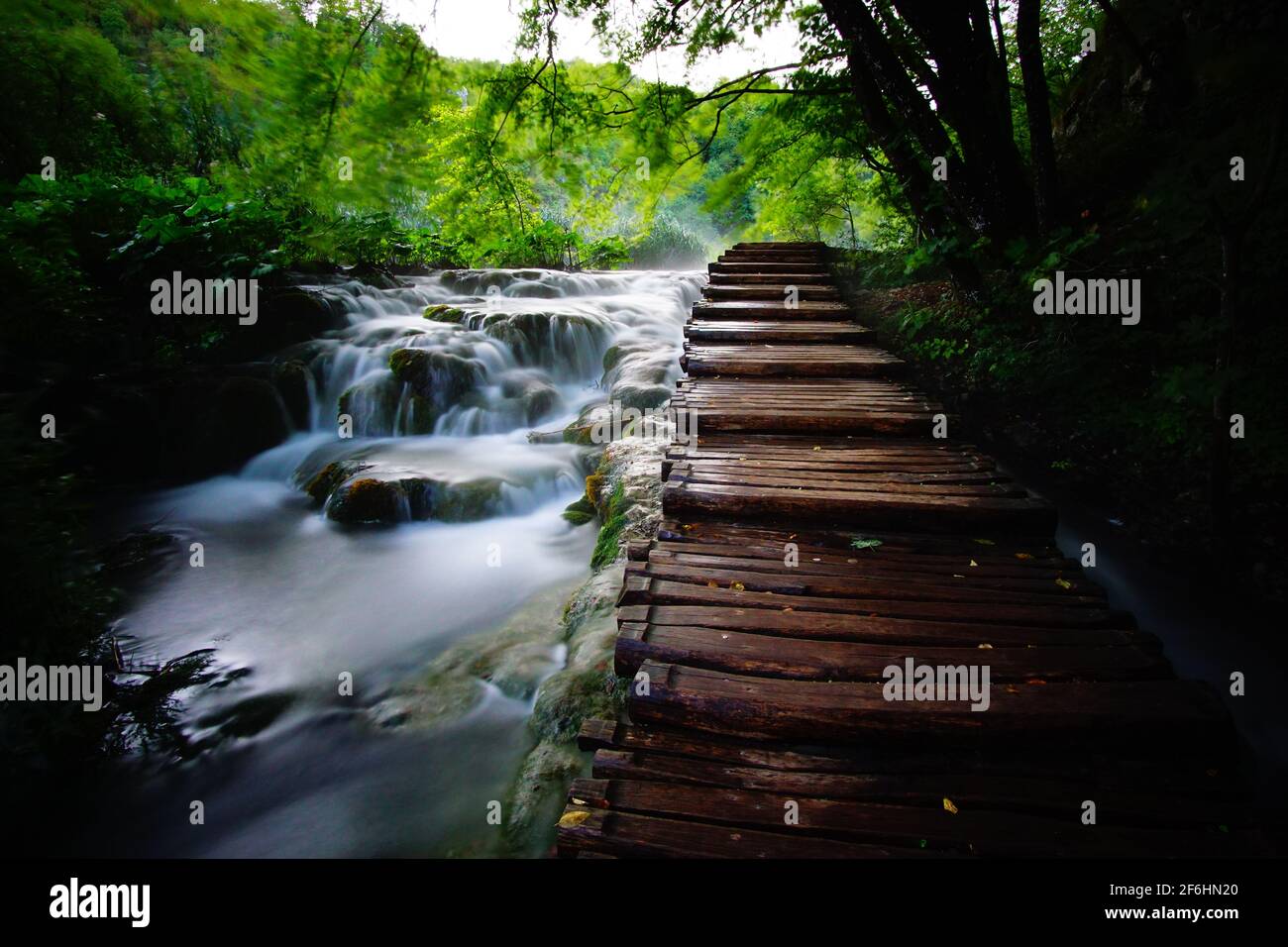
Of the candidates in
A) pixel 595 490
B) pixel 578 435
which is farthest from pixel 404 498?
pixel 578 435

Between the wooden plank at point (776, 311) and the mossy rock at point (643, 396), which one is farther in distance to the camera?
the mossy rock at point (643, 396)

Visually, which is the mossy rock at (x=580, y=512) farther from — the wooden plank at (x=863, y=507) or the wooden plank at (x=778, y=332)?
the wooden plank at (x=863, y=507)

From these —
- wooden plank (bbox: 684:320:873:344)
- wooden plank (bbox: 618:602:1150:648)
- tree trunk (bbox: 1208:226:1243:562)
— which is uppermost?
wooden plank (bbox: 684:320:873:344)

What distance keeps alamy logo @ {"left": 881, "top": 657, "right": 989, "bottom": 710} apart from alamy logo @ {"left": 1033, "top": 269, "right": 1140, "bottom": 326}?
3.93m

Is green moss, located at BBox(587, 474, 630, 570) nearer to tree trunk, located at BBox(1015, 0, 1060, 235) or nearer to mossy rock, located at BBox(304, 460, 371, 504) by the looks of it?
mossy rock, located at BBox(304, 460, 371, 504)

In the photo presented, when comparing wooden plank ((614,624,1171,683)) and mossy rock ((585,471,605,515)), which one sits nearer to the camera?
wooden plank ((614,624,1171,683))

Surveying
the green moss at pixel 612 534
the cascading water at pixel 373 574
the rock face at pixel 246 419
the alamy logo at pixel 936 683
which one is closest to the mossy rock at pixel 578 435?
the cascading water at pixel 373 574

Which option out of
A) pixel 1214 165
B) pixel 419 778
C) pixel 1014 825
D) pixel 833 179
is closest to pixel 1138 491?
pixel 1214 165

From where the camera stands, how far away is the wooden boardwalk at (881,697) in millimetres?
1760
